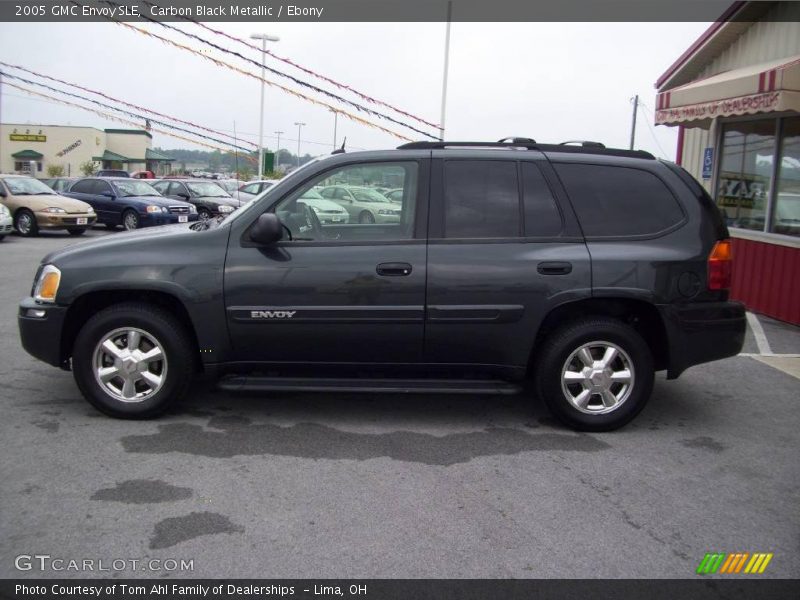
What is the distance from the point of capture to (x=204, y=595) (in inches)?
118

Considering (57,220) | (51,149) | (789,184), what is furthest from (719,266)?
(51,149)

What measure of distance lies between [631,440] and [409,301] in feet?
5.60

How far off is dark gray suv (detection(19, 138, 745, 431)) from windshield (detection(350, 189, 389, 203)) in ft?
0.24

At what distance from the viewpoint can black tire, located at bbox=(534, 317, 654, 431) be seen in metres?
4.89

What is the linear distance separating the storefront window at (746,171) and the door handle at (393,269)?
7.17 metres

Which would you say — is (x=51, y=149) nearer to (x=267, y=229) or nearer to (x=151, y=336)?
(x=151, y=336)

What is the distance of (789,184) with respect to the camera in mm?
9648

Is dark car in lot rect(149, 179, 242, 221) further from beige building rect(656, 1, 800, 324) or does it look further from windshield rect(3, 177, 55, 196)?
beige building rect(656, 1, 800, 324)

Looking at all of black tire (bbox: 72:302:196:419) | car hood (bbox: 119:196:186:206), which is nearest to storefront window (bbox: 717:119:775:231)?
black tire (bbox: 72:302:196:419)

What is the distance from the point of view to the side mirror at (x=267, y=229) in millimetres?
4703

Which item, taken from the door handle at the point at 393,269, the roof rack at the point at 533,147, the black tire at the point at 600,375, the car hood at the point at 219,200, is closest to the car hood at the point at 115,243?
the door handle at the point at 393,269

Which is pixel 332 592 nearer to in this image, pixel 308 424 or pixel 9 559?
pixel 9 559

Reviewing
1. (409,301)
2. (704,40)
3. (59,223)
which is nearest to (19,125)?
(59,223)

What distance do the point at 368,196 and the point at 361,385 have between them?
4.25ft
